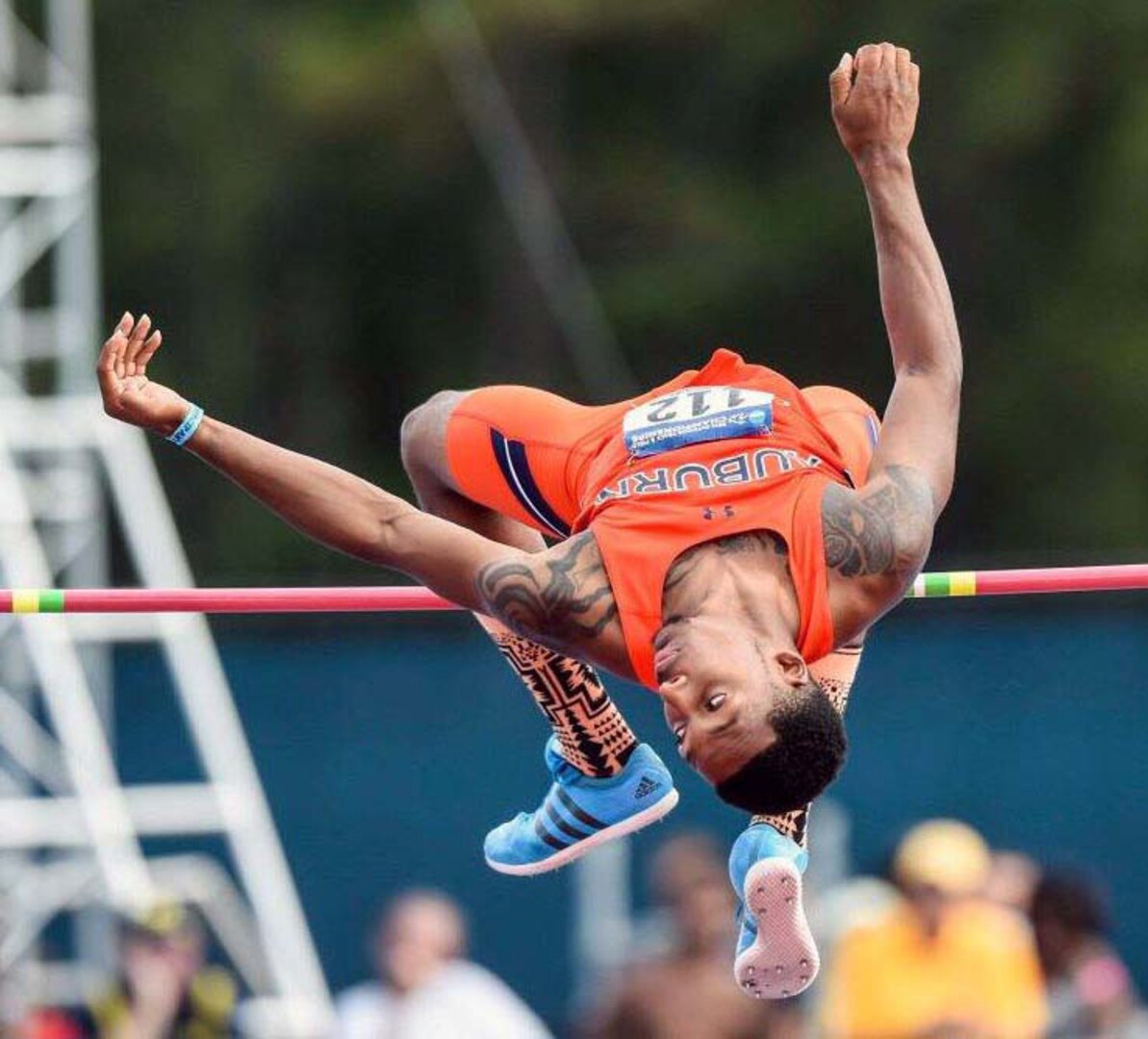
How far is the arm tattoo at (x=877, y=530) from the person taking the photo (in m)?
6.84

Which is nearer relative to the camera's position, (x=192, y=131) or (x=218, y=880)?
(x=218, y=880)

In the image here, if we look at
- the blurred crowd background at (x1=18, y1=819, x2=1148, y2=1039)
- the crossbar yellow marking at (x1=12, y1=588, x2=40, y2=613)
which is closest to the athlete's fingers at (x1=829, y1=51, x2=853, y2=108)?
the crossbar yellow marking at (x1=12, y1=588, x2=40, y2=613)

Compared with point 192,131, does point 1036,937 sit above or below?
below

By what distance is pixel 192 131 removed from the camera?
78.5ft

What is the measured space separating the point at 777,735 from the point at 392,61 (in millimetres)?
16947

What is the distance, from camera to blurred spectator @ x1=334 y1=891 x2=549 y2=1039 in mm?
11109

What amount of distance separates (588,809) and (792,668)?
4.83 feet

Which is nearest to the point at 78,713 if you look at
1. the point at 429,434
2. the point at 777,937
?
the point at 429,434

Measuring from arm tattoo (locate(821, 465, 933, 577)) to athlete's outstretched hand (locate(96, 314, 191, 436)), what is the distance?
147 centimetres

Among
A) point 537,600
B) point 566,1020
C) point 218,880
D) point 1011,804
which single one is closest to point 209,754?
point 218,880

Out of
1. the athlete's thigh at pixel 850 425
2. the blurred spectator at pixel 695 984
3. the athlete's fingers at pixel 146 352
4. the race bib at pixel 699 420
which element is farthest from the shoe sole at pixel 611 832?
the blurred spectator at pixel 695 984

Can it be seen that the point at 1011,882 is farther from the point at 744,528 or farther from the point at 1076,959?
the point at 744,528

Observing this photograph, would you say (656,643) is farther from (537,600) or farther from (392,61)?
(392,61)

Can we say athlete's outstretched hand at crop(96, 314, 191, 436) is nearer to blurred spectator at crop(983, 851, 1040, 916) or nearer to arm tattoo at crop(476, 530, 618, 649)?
arm tattoo at crop(476, 530, 618, 649)
